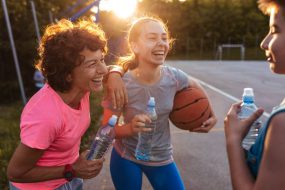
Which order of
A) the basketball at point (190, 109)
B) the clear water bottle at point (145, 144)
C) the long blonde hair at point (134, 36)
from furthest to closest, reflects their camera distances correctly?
the basketball at point (190, 109)
the long blonde hair at point (134, 36)
the clear water bottle at point (145, 144)

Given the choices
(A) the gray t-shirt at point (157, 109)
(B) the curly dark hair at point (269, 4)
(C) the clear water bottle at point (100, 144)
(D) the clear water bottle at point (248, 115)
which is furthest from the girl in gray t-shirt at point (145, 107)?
(B) the curly dark hair at point (269, 4)

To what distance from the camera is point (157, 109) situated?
360 centimetres

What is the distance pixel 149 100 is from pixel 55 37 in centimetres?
97

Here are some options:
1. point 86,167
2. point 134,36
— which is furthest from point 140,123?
point 134,36

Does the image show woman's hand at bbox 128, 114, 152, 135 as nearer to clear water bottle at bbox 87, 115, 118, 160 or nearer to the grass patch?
clear water bottle at bbox 87, 115, 118, 160

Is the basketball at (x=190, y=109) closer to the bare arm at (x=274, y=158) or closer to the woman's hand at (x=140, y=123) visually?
the woman's hand at (x=140, y=123)

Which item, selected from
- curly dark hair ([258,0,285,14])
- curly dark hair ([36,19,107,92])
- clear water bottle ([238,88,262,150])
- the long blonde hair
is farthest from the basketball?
curly dark hair ([258,0,285,14])

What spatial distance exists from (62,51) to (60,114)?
0.40 m

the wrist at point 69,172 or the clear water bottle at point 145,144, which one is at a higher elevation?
the wrist at point 69,172

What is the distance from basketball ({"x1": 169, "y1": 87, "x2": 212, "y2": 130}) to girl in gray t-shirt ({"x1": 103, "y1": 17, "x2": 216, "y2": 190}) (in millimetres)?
162

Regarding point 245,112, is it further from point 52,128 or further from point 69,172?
point 69,172

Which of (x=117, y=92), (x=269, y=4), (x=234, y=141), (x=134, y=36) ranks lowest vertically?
(x=117, y=92)

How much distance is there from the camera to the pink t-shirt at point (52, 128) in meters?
2.57

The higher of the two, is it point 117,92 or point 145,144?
point 117,92
